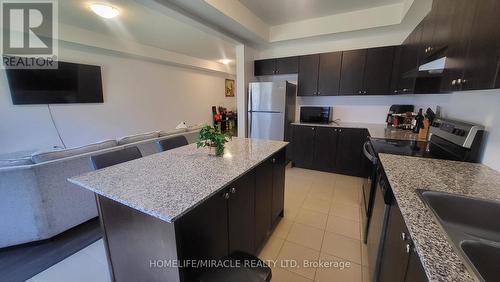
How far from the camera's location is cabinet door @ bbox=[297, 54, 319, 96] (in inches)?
147

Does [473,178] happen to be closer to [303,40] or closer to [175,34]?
[303,40]

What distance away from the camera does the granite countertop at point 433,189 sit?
0.60 m

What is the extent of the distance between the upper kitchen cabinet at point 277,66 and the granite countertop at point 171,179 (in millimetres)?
2582

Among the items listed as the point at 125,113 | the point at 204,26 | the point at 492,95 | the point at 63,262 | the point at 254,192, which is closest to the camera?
the point at 492,95

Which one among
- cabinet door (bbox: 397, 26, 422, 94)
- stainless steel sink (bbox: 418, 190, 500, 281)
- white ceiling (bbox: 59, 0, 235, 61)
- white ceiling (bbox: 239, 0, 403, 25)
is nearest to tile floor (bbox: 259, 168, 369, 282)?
stainless steel sink (bbox: 418, 190, 500, 281)

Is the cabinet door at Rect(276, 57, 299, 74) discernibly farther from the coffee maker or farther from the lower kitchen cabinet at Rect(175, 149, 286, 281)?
the lower kitchen cabinet at Rect(175, 149, 286, 281)

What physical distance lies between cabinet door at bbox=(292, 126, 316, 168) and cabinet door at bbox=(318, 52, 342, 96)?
2.54ft

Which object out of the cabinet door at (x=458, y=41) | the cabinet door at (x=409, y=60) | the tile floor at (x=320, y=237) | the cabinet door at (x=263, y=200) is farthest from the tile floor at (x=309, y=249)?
the cabinet door at (x=409, y=60)

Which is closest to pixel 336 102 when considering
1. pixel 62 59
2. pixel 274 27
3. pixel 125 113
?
pixel 274 27

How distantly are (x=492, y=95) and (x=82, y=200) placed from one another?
12.2ft

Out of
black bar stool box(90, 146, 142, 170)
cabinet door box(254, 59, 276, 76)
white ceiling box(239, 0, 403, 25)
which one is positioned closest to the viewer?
black bar stool box(90, 146, 142, 170)

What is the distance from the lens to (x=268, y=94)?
3.74 m

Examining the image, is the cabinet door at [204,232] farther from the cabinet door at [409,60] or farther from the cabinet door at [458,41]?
the cabinet door at [409,60]

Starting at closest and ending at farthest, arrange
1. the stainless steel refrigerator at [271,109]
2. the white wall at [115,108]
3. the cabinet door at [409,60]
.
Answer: the cabinet door at [409,60], the white wall at [115,108], the stainless steel refrigerator at [271,109]
